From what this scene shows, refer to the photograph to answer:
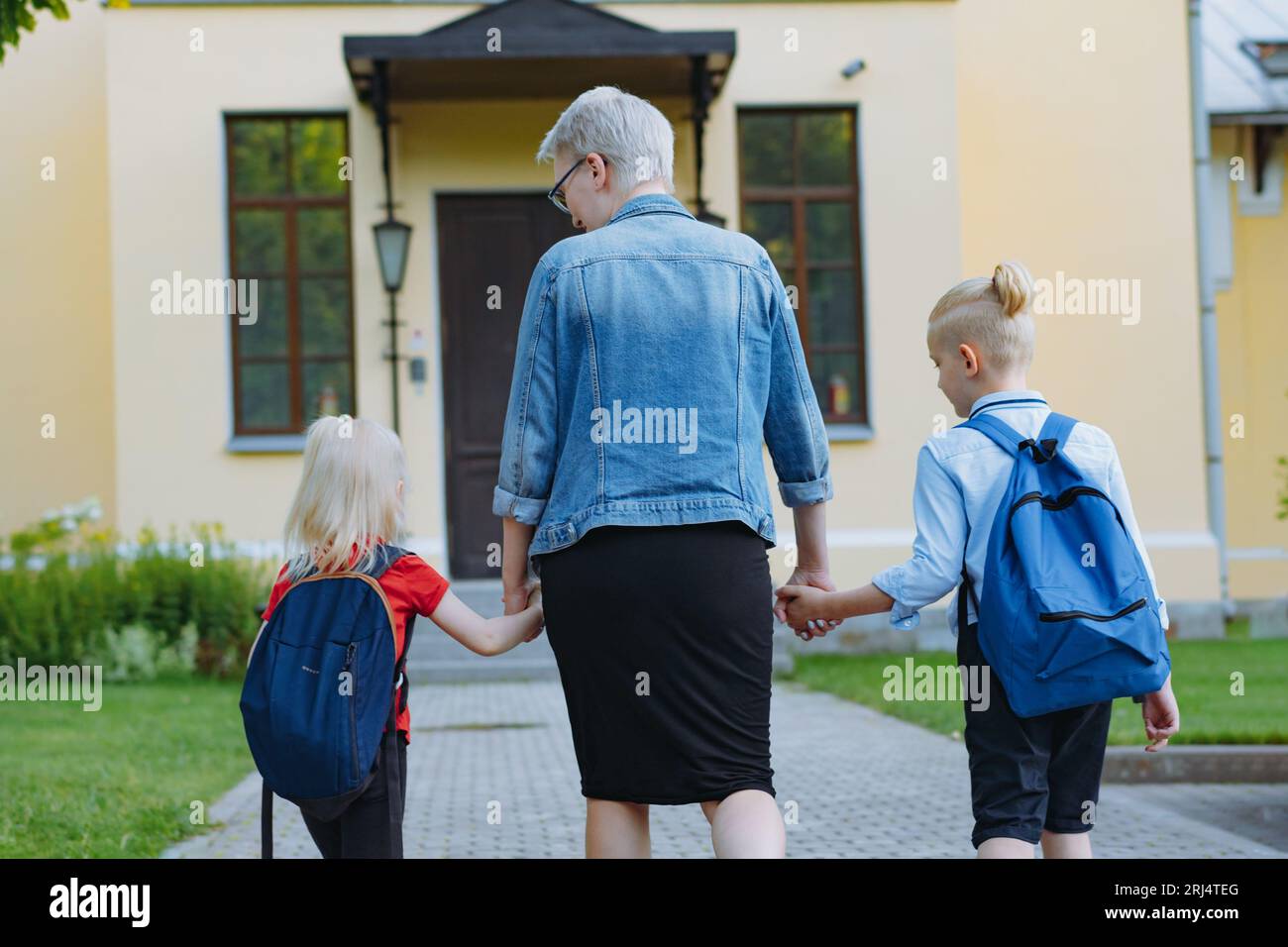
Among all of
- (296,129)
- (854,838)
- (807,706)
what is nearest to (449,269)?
(296,129)

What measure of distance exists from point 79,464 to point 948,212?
8.19 meters

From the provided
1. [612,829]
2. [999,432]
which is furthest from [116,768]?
[999,432]

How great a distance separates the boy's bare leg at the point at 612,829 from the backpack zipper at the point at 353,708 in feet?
1.65

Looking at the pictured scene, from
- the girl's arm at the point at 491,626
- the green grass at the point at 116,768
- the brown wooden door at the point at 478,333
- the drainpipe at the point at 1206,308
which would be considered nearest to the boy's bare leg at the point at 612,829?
the girl's arm at the point at 491,626

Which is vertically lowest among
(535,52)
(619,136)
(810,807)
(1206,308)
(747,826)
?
(810,807)

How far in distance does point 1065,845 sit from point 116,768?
5.28 meters

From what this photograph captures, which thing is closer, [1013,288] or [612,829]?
[612,829]

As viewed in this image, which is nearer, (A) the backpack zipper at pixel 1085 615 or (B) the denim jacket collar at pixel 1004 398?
(A) the backpack zipper at pixel 1085 615

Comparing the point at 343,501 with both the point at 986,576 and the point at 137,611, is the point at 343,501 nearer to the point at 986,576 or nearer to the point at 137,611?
the point at 986,576

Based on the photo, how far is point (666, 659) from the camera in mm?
2906

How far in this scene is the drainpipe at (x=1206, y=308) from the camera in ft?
47.8

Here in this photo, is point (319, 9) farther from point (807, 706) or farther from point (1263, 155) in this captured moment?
point (1263, 155)

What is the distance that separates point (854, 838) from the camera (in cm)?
570

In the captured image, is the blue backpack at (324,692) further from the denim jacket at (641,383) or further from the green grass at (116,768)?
the green grass at (116,768)
